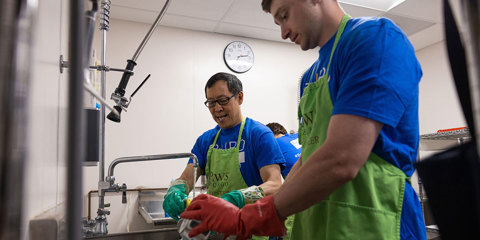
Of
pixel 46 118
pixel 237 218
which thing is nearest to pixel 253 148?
pixel 237 218

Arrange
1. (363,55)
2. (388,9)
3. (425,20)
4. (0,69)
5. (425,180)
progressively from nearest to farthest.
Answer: (0,69)
(425,180)
(363,55)
(388,9)
(425,20)

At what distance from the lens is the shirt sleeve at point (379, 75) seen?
81cm

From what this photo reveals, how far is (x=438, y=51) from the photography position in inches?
176

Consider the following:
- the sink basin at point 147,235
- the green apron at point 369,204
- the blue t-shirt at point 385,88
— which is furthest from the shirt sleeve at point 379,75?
the sink basin at point 147,235

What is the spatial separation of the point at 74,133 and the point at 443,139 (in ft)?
13.1

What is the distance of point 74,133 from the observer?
291 millimetres

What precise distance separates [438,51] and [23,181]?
16.6ft

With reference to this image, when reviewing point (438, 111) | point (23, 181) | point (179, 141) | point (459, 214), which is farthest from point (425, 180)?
point (438, 111)

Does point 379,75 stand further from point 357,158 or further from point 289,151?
point 289,151

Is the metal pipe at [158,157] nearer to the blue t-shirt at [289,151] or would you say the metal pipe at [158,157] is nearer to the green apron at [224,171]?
the green apron at [224,171]

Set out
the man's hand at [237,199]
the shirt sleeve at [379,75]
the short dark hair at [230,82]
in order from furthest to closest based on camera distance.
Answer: the short dark hair at [230,82]
the man's hand at [237,199]
the shirt sleeve at [379,75]

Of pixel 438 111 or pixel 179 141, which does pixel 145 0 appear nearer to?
pixel 179 141

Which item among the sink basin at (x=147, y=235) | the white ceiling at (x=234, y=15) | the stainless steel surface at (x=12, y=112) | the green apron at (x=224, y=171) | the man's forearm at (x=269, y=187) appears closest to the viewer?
the stainless steel surface at (x=12, y=112)

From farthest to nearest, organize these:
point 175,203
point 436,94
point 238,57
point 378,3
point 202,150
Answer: point 436,94 → point 238,57 → point 378,3 → point 202,150 → point 175,203
